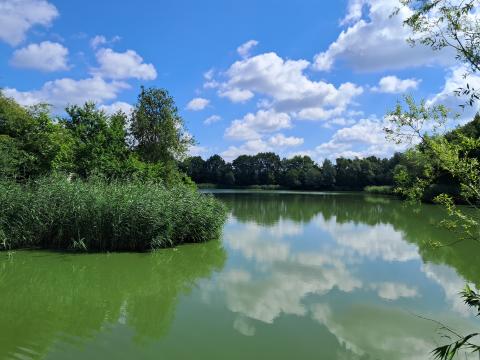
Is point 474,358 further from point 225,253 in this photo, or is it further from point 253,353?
point 225,253

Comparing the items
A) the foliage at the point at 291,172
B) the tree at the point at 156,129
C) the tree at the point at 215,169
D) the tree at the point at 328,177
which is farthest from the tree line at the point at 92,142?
the tree at the point at 215,169

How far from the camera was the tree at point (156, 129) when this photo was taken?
981 inches

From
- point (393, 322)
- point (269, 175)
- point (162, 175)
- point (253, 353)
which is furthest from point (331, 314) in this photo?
point (269, 175)

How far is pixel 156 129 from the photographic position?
81.5 ft

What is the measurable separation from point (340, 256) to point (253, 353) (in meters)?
8.75

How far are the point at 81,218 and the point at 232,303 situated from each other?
649 cm

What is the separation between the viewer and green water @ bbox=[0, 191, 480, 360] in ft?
19.8

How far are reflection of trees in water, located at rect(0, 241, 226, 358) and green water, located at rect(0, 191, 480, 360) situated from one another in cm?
3

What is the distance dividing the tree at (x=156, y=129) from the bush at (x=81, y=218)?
11766 millimetres

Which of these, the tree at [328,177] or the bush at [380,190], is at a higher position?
the tree at [328,177]

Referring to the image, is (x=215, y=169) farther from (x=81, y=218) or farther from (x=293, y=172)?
(x=81, y=218)

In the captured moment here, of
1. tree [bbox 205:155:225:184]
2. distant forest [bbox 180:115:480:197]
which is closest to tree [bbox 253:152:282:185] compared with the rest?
distant forest [bbox 180:115:480:197]

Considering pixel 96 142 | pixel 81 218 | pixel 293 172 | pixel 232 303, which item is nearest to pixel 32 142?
pixel 96 142

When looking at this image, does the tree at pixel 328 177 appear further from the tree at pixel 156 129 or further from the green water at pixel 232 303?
the green water at pixel 232 303
